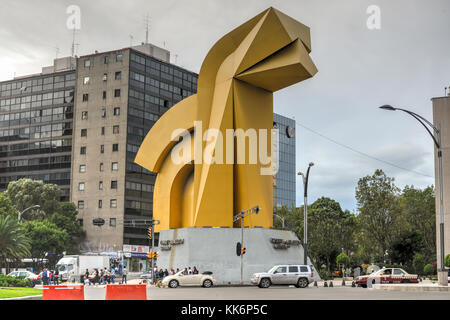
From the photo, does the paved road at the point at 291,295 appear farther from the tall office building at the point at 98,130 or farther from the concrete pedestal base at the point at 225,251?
the tall office building at the point at 98,130

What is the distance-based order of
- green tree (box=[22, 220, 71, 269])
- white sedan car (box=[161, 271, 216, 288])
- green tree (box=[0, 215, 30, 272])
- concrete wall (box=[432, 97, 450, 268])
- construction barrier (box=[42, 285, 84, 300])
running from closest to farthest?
construction barrier (box=[42, 285, 84, 300])
white sedan car (box=[161, 271, 216, 288])
green tree (box=[0, 215, 30, 272])
concrete wall (box=[432, 97, 450, 268])
green tree (box=[22, 220, 71, 269])

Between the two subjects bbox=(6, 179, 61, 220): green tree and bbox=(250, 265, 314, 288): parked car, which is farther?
bbox=(6, 179, 61, 220): green tree

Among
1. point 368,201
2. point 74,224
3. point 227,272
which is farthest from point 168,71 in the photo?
point 227,272

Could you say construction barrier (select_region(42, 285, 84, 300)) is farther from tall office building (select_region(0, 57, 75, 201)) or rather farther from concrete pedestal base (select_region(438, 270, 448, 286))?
tall office building (select_region(0, 57, 75, 201))

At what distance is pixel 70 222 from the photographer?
86125 millimetres

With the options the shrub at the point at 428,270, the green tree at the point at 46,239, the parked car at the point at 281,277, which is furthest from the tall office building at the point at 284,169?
the parked car at the point at 281,277

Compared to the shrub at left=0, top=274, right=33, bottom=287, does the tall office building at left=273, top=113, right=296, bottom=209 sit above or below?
above

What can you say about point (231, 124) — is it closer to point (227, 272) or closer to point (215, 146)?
point (215, 146)

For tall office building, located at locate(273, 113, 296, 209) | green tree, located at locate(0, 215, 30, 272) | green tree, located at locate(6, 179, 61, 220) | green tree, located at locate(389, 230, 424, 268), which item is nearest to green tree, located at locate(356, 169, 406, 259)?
green tree, located at locate(389, 230, 424, 268)

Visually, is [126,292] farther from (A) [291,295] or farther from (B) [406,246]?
(B) [406,246]

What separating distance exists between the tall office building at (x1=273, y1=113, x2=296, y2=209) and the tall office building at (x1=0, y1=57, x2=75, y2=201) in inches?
1995

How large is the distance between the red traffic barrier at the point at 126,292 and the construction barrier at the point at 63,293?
0.88 metres

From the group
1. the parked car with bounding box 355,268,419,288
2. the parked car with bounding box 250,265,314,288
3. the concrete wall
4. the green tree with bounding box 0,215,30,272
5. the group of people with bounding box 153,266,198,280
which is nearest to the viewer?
the parked car with bounding box 250,265,314,288

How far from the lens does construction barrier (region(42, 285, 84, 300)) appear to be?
17.4m
